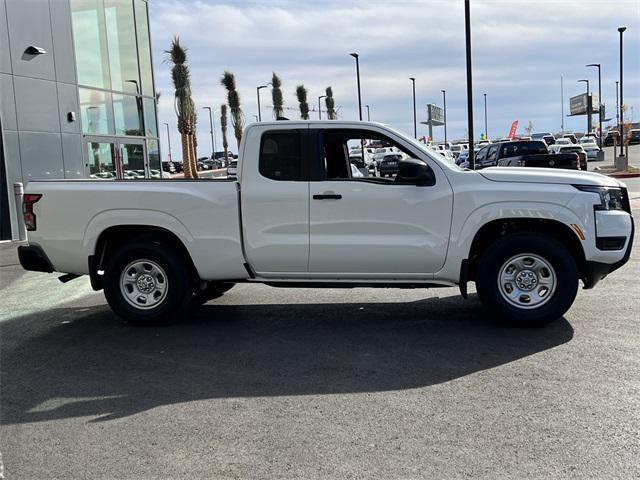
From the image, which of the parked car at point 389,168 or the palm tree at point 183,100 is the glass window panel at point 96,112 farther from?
the palm tree at point 183,100

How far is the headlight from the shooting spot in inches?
233

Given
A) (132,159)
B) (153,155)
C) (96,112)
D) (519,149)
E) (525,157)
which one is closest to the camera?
(96,112)

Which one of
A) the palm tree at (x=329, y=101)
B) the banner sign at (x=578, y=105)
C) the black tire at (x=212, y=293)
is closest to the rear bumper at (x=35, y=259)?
the black tire at (x=212, y=293)

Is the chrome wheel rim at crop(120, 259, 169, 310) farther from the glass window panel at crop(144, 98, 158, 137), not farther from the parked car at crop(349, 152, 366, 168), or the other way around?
the glass window panel at crop(144, 98, 158, 137)

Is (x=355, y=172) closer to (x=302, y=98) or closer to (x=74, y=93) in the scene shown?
(x=74, y=93)

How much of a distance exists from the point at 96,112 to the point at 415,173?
1551 cm

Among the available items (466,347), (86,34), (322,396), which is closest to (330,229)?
(466,347)

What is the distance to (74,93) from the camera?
57.9ft

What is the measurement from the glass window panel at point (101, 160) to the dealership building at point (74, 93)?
3 cm

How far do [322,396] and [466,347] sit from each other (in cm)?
165

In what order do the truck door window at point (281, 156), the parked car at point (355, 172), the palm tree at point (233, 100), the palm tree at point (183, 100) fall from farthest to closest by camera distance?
1. the palm tree at point (233, 100)
2. the palm tree at point (183, 100)
3. the parked car at point (355, 172)
4. the truck door window at point (281, 156)

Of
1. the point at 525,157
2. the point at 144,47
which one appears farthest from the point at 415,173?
the point at 144,47

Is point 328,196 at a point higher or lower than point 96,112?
lower

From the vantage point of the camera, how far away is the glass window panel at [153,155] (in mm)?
22203
